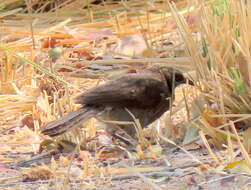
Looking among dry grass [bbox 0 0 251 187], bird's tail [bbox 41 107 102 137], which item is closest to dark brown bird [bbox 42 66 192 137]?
bird's tail [bbox 41 107 102 137]

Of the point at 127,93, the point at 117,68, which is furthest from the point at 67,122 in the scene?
the point at 117,68

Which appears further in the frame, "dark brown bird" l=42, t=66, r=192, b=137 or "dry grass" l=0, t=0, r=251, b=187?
"dark brown bird" l=42, t=66, r=192, b=137

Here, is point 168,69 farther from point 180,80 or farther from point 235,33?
point 235,33

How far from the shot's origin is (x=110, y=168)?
12.0 feet

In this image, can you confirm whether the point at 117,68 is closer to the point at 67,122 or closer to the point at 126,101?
the point at 126,101

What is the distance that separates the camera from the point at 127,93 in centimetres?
463

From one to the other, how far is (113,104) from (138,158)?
78 cm

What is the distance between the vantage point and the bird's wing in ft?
15.1

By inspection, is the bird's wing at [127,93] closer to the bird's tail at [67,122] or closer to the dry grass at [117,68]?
the bird's tail at [67,122]

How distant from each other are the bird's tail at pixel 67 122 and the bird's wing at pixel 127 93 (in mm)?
58

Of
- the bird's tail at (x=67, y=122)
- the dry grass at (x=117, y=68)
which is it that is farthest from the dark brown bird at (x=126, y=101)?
the dry grass at (x=117, y=68)

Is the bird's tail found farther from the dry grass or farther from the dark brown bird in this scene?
the dry grass

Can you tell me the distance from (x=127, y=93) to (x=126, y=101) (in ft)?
0.28

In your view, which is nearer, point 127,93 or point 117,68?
point 127,93
